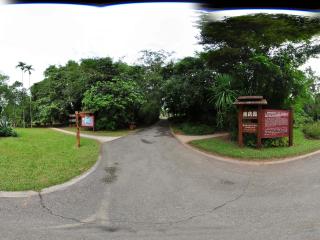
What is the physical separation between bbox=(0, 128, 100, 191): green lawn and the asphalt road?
26.2 inches

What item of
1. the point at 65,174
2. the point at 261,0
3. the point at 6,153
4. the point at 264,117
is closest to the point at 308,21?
the point at 261,0

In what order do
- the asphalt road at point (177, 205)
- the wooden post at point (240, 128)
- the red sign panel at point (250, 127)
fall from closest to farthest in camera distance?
the asphalt road at point (177, 205), the red sign panel at point (250, 127), the wooden post at point (240, 128)

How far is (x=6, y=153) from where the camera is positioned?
28.6 ft

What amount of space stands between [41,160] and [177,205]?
4.81m

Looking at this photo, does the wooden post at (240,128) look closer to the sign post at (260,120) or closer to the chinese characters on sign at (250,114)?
the sign post at (260,120)

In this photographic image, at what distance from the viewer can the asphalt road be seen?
127 inches

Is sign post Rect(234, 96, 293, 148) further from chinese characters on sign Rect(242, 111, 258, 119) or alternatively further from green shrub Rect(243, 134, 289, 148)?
green shrub Rect(243, 134, 289, 148)

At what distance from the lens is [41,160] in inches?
295

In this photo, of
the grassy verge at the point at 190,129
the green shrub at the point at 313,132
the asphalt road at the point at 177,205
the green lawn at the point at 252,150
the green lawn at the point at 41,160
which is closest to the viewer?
the asphalt road at the point at 177,205

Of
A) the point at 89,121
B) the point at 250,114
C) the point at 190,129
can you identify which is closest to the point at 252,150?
the point at 250,114

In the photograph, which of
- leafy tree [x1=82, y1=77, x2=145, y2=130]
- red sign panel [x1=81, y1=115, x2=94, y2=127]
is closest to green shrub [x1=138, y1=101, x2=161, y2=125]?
leafy tree [x1=82, y1=77, x2=145, y2=130]

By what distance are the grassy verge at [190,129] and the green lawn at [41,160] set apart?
4.49m

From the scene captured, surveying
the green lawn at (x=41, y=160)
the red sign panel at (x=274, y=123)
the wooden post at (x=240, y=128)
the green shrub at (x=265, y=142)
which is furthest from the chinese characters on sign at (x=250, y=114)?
the green lawn at (x=41, y=160)

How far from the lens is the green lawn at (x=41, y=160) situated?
5754 millimetres
